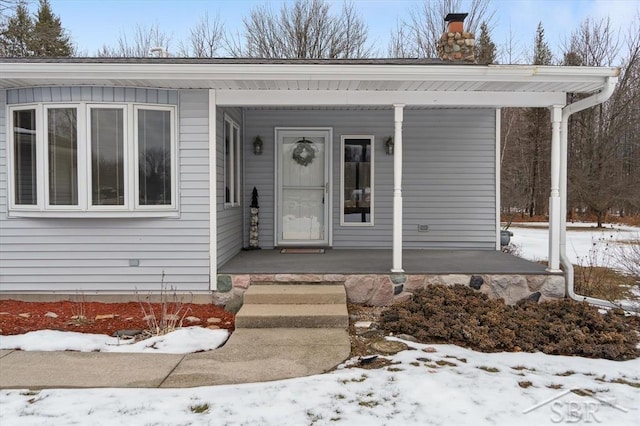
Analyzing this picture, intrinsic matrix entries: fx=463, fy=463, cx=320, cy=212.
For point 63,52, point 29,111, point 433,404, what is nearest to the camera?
point 433,404

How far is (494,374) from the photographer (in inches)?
129

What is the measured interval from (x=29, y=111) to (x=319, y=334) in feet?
12.8

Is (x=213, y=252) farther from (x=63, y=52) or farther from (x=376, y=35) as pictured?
(x=63, y=52)

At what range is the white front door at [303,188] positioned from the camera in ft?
23.6

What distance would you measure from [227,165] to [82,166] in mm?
1779

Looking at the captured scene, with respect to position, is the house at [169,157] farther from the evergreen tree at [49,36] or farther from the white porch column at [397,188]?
the evergreen tree at [49,36]

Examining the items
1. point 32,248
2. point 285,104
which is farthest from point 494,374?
point 32,248

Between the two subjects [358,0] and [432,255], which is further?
[358,0]

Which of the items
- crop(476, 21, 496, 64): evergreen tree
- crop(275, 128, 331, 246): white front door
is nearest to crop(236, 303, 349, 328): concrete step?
crop(275, 128, 331, 246): white front door

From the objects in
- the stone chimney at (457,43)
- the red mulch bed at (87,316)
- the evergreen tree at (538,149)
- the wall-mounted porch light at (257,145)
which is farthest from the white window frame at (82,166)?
the evergreen tree at (538,149)

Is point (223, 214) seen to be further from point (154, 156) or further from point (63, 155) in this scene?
point (63, 155)

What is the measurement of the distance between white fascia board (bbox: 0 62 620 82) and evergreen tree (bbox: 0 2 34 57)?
11477 mm

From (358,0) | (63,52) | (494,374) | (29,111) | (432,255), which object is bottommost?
(494,374)

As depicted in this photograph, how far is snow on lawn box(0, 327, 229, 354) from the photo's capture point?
3.81 meters
